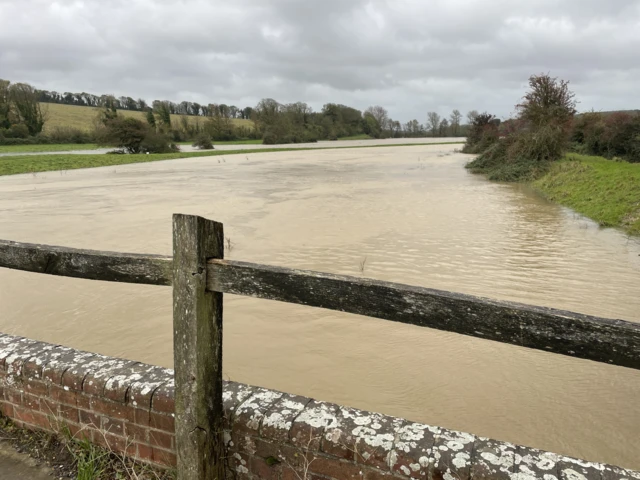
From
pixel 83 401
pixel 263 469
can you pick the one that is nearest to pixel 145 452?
pixel 83 401

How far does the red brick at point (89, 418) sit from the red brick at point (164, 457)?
1.26 feet

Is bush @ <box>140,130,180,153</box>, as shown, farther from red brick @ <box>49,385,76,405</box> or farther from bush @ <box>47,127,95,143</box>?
red brick @ <box>49,385,76,405</box>

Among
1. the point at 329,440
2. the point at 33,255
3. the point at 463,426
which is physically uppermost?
the point at 33,255

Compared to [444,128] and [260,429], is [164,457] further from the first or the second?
[444,128]

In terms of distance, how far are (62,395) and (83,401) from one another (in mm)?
155

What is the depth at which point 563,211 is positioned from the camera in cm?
1345

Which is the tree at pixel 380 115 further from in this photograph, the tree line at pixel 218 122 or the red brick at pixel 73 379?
the red brick at pixel 73 379

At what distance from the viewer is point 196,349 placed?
196 centimetres

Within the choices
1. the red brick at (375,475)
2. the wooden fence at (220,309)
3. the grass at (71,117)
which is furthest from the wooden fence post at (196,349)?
the grass at (71,117)

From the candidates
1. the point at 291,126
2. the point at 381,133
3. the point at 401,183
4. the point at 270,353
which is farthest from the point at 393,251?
the point at 381,133

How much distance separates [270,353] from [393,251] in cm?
449

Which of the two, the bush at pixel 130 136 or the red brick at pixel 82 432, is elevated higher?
the bush at pixel 130 136

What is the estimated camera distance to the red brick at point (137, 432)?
92.2 inches

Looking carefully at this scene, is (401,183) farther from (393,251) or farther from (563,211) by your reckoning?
(393,251)
